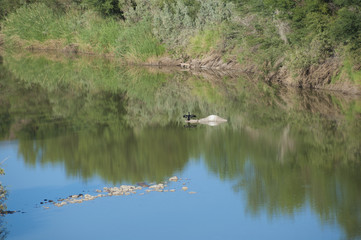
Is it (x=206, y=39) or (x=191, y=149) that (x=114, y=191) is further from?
(x=206, y=39)

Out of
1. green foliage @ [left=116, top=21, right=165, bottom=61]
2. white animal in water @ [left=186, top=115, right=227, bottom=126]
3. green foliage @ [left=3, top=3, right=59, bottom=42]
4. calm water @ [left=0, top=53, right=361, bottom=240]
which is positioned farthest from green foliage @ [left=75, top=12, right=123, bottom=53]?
white animal in water @ [left=186, top=115, right=227, bottom=126]

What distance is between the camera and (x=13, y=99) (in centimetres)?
2645

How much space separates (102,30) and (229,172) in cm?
3155

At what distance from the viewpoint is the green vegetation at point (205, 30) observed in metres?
27.5

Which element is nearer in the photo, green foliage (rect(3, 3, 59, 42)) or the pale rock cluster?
the pale rock cluster

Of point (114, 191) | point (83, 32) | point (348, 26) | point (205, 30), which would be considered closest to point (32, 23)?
point (83, 32)

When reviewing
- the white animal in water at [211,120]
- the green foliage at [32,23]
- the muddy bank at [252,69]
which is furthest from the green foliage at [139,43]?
the white animal in water at [211,120]

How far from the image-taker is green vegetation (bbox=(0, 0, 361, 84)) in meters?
27.5

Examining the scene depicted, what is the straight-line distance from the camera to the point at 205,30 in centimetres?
3819

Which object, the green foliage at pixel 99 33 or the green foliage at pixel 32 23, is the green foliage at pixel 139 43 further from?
the green foliage at pixel 32 23

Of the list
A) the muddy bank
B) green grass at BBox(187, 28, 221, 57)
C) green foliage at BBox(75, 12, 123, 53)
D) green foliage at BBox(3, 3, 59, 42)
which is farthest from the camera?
green foliage at BBox(3, 3, 59, 42)

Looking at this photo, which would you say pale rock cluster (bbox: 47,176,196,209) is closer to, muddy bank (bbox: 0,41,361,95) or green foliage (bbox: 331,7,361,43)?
green foliage (bbox: 331,7,361,43)

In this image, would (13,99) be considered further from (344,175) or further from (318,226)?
(318,226)

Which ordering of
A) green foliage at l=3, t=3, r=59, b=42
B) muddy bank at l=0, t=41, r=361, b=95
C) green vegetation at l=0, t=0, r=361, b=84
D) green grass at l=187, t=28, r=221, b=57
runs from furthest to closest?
1. green foliage at l=3, t=3, r=59, b=42
2. green grass at l=187, t=28, r=221, b=57
3. green vegetation at l=0, t=0, r=361, b=84
4. muddy bank at l=0, t=41, r=361, b=95
